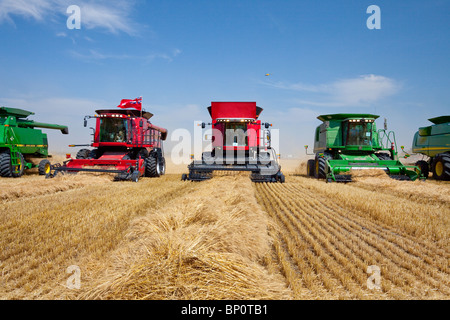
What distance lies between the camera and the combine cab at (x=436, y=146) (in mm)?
11595

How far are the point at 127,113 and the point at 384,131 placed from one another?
10.5m

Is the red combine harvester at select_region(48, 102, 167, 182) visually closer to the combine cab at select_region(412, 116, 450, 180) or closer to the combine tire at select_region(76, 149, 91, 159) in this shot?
the combine tire at select_region(76, 149, 91, 159)

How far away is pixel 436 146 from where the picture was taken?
42.3 feet

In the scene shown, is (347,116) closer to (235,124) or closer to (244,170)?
(235,124)

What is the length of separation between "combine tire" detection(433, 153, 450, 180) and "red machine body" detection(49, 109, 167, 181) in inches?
467

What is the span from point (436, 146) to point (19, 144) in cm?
1825

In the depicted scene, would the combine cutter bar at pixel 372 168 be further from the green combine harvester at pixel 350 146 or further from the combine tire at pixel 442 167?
the combine tire at pixel 442 167

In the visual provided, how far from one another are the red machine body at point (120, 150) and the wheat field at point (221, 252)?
454 cm

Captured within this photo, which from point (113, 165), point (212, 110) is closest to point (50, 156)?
point (113, 165)

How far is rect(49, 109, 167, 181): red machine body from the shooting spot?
405 inches

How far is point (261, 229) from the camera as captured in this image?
3.81 metres

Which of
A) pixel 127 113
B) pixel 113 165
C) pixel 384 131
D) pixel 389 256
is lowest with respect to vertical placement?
pixel 389 256

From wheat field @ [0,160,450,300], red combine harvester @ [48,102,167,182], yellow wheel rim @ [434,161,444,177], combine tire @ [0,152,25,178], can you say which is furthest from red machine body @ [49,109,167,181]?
yellow wheel rim @ [434,161,444,177]
